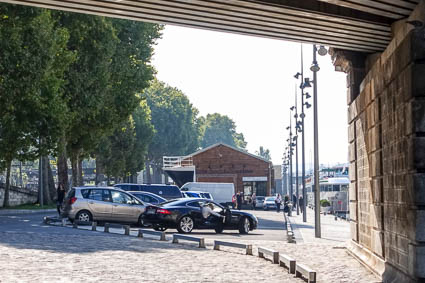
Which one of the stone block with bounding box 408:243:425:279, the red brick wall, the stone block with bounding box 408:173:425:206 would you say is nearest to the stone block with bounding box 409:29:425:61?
the stone block with bounding box 408:173:425:206

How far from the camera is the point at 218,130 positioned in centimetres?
19575

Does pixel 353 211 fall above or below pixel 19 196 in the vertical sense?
below

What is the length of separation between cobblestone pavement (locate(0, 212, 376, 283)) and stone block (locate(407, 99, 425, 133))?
372 centimetres

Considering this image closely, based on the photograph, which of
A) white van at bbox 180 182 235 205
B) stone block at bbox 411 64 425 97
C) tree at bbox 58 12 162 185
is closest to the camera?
stone block at bbox 411 64 425 97

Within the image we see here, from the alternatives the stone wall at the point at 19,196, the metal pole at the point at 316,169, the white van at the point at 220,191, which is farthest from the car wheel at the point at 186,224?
the white van at the point at 220,191

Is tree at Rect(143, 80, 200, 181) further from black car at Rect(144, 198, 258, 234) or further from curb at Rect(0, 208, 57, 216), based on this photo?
black car at Rect(144, 198, 258, 234)

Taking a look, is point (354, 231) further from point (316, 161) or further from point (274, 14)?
point (316, 161)

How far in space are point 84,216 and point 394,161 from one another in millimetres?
17473

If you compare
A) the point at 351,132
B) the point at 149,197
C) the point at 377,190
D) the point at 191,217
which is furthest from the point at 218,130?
the point at 377,190

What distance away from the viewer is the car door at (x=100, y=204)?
26.4 meters

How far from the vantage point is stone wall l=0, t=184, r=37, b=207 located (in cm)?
5146

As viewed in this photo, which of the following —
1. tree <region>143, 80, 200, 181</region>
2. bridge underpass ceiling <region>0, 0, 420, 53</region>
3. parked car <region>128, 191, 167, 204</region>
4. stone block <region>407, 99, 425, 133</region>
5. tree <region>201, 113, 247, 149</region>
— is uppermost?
tree <region>201, 113, 247, 149</region>

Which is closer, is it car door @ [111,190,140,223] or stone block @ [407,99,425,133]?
stone block @ [407,99,425,133]

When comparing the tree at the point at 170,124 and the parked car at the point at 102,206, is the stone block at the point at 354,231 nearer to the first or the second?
the parked car at the point at 102,206
